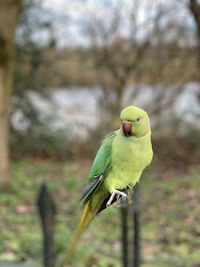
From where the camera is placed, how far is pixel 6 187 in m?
6.88

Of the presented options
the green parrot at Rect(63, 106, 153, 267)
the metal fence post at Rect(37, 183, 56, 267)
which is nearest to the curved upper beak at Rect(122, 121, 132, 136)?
the green parrot at Rect(63, 106, 153, 267)

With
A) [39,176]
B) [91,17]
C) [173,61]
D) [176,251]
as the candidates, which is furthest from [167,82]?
[176,251]

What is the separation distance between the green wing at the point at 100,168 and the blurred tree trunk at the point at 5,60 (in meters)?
6.04

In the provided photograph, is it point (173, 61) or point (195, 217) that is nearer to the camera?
point (195, 217)

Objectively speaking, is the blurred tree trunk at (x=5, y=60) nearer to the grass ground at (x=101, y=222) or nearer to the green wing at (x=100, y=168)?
the grass ground at (x=101, y=222)

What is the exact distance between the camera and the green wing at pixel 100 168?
468mm

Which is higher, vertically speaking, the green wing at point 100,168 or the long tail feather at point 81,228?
the green wing at point 100,168

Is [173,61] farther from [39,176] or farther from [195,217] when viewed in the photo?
[195,217]

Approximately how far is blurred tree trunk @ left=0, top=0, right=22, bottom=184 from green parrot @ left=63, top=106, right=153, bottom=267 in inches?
239

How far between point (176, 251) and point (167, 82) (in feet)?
19.3

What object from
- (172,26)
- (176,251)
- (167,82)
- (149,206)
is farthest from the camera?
(167,82)

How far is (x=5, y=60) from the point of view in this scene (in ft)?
21.4

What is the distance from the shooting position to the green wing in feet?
1.54

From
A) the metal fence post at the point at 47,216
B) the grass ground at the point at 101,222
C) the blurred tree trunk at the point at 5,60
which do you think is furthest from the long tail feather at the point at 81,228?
the blurred tree trunk at the point at 5,60
